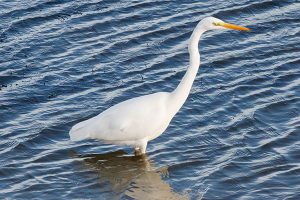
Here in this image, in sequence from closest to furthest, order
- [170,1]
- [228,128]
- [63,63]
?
[228,128] < [63,63] < [170,1]

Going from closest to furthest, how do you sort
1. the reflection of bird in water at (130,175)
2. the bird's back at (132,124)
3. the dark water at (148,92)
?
1. the reflection of bird in water at (130,175)
2. the dark water at (148,92)
3. the bird's back at (132,124)

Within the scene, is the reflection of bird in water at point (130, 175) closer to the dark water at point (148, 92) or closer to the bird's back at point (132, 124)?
the dark water at point (148, 92)

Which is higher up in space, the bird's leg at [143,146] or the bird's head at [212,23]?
the bird's head at [212,23]

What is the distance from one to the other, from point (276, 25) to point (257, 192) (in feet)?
19.3

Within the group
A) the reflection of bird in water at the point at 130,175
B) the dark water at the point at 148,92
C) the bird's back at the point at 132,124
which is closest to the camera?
the reflection of bird in water at the point at 130,175

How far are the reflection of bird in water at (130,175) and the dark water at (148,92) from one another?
16 mm

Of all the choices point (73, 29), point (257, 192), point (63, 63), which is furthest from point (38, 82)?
point (257, 192)

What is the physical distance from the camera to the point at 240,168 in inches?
429

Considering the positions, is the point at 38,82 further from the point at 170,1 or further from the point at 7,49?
the point at 170,1

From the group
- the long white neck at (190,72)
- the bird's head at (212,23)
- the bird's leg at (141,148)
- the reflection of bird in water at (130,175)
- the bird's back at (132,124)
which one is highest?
the bird's head at (212,23)

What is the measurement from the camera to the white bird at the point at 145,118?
11352 millimetres

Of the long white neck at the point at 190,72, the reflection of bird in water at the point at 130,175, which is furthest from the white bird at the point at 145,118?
the reflection of bird in water at the point at 130,175

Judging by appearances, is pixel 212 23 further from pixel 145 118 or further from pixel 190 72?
pixel 145 118

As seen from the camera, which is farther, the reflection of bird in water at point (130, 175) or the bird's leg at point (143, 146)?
the bird's leg at point (143, 146)
